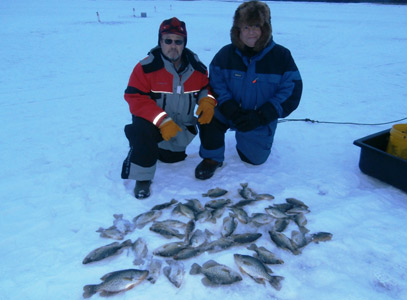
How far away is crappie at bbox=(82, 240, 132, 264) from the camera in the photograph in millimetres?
2076

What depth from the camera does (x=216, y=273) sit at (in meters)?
1.92

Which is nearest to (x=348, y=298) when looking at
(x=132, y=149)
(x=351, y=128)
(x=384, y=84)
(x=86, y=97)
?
(x=132, y=149)

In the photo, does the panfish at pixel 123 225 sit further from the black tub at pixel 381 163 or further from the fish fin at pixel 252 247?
the black tub at pixel 381 163

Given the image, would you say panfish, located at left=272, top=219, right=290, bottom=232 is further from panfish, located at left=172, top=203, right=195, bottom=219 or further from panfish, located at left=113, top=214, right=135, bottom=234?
panfish, located at left=113, top=214, right=135, bottom=234

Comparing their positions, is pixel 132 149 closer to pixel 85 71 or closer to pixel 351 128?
pixel 351 128

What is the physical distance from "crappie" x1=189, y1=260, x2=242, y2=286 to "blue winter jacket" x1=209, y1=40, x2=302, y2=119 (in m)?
1.64

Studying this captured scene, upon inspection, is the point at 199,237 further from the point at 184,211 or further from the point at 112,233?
the point at 112,233

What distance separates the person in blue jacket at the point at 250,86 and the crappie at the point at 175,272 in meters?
1.15

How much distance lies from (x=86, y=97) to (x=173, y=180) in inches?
126

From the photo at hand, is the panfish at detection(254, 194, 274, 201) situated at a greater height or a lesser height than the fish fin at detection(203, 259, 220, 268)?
greater

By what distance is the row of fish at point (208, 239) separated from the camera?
1.91 m

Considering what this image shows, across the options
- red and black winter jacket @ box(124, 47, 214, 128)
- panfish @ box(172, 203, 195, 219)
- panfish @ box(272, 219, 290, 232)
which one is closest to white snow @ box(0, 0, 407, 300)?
panfish @ box(272, 219, 290, 232)

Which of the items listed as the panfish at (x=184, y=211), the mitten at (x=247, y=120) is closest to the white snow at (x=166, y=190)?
the panfish at (x=184, y=211)

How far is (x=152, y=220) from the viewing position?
8.07 ft
